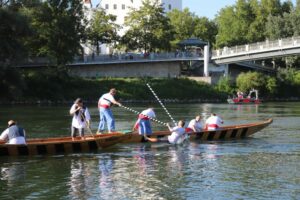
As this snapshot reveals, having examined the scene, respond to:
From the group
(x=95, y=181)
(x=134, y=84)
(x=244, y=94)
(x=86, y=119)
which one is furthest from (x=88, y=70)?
(x=95, y=181)

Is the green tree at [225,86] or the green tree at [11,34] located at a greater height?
the green tree at [11,34]

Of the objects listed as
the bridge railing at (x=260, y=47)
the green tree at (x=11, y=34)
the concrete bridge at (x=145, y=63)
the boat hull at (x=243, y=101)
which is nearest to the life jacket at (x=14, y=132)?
the green tree at (x=11, y=34)

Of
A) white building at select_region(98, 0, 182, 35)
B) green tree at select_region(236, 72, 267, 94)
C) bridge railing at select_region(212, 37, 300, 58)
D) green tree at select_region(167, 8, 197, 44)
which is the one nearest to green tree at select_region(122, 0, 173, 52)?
bridge railing at select_region(212, 37, 300, 58)

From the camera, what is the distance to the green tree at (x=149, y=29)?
356ft

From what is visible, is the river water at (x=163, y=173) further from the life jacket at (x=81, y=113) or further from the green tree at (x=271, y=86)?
the green tree at (x=271, y=86)

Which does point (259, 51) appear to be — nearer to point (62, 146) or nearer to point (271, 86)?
point (271, 86)

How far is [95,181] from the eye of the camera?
22672mm

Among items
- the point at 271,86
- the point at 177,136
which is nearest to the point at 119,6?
the point at 271,86

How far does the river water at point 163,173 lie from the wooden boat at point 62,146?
392mm

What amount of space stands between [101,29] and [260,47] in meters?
28.7

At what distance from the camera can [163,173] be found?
24.3 m

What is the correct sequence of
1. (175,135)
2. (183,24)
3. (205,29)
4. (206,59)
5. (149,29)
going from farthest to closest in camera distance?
(205,29)
(183,24)
(149,29)
(206,59)
(175,135)

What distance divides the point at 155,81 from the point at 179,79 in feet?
15.2

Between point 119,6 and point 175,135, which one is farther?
point 119,6
